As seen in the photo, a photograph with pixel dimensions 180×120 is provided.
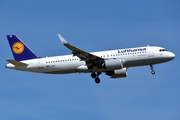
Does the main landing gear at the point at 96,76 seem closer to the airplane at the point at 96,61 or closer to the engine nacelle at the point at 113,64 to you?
the airplane at the point at 96,61

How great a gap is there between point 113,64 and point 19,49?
15452mm

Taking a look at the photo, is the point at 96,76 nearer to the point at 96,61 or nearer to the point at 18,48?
the point at 96,61

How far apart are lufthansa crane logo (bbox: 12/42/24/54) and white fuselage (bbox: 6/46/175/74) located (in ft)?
9.76

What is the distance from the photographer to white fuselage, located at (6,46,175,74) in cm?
5972

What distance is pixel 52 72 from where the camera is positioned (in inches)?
2466

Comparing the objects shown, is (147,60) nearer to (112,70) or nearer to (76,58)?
(112,70)

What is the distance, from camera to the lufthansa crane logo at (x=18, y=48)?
65.8 metres

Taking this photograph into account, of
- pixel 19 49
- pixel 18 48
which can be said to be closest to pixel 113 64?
pixel 19 49

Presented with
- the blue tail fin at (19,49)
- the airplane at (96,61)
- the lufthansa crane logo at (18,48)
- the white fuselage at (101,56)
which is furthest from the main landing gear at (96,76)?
the lufthansa crane logo at (18,48)

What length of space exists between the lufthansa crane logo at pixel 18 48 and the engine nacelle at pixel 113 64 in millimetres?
13947

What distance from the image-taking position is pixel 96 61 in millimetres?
60125

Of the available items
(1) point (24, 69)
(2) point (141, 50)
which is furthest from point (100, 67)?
(1) point (24, 69)

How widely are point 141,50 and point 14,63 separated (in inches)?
696

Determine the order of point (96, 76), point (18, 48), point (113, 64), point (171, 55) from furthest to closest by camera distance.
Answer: point (18, 48), point (96, 76), point (171, 55), point (113, 64)
